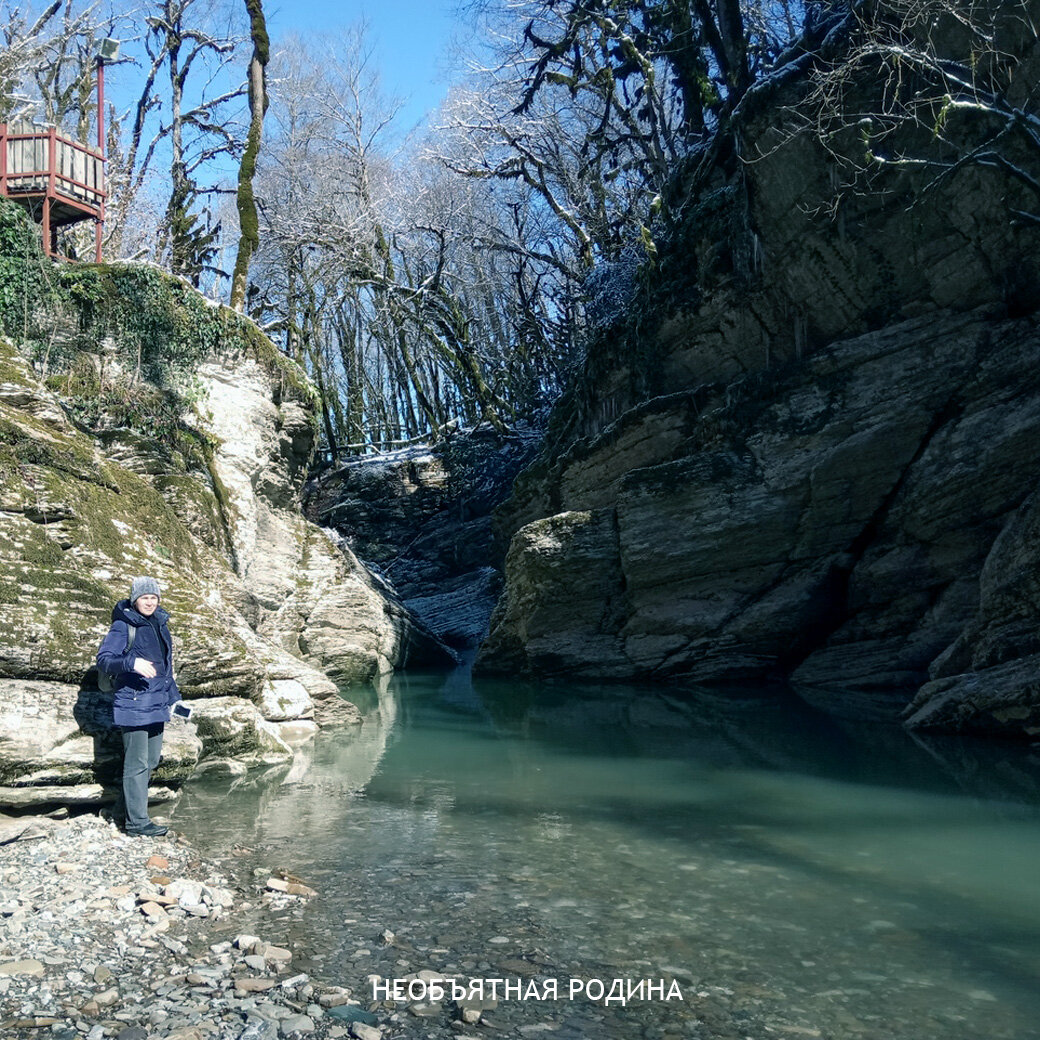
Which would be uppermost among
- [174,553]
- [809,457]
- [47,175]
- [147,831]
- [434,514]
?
[47,175]

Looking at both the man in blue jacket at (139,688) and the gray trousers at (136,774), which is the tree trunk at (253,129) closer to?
the man in blue jacket at (139,688)

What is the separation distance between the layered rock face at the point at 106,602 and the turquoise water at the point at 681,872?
0.69m

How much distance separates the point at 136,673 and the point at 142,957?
2519 mm

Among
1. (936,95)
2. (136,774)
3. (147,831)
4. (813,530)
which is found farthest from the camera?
(813,530)

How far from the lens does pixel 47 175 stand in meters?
15.6

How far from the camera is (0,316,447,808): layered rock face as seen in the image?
713 cm

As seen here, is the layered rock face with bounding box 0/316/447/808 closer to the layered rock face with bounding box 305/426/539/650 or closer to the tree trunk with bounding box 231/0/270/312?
the tree trunk with bounding box 231/0/270/312

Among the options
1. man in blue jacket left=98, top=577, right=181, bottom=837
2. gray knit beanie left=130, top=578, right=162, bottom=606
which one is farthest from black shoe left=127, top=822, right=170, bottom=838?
gray knit beanie left=130, top=578, right=162, bottom=606

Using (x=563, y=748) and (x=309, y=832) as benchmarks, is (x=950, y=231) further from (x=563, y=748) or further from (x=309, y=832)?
(x=309, y=832)

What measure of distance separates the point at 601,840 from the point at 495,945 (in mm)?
2044

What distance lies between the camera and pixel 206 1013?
158 inches

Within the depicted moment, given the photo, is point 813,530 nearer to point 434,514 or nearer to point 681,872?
point 681,872

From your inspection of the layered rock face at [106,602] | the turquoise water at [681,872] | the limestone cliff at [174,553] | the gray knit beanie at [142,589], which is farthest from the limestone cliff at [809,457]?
the gray knit beanie at [142,589]

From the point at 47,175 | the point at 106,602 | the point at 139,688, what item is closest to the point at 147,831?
the point at 139,688
